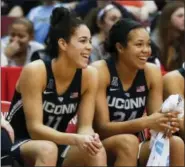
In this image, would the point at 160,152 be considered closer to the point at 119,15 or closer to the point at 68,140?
the point at 68,140

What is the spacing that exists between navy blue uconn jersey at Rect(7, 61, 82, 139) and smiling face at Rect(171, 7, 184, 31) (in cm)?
219

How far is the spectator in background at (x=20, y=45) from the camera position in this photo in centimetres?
597

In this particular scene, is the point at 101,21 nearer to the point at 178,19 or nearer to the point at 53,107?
the point at 178,19

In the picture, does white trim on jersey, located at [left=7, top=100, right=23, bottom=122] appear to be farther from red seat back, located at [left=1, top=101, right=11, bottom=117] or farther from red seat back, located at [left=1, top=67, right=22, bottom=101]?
red seat back, located at [left=1, top=67, right=22, bottom=101]

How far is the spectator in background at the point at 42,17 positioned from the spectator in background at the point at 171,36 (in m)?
1.23

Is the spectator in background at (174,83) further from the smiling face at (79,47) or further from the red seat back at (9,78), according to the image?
the red seat back at (9,78)

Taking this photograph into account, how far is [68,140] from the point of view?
3.73 metres

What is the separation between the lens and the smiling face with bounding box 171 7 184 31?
6.04 metres

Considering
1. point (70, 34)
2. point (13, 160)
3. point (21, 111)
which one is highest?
point (70, 34)

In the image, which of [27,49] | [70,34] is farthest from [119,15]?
[70,34]

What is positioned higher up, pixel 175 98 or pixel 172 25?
pixel 172 25

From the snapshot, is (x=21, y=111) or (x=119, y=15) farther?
(x=119, y=15)

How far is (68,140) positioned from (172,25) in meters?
2.53

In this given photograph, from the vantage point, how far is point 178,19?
20.0 ft
